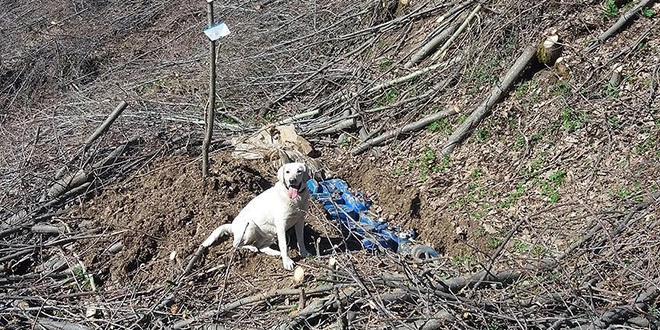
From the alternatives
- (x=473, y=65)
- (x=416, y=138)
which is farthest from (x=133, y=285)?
(x=473, y=65)

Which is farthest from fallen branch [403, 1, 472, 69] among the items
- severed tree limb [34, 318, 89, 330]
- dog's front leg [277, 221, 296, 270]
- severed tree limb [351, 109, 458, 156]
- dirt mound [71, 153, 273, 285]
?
severed tree limb [34, 318, 89, 330]

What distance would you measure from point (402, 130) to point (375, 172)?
64 cm

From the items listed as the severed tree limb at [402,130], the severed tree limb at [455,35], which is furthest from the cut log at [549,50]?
the severed tree limb at [455,35]

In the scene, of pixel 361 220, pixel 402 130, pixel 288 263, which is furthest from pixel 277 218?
pixel 402 130

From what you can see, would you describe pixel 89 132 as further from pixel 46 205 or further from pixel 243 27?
pixel 243 27

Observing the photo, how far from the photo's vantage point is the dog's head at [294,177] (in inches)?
215

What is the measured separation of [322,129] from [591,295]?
173 inches

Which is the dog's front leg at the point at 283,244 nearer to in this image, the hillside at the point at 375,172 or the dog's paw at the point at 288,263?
the dog's paw at the point at 288,263

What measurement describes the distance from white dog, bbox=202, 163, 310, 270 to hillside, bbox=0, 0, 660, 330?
15 centimetres

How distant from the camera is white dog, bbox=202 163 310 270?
551 cm

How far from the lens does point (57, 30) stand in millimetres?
12898

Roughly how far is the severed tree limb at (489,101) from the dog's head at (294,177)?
228cm

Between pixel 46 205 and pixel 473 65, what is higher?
pixel 46 205

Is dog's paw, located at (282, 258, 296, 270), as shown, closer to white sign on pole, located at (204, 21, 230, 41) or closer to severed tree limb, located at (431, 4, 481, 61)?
white sign on pole, located at (204, 21, 230, 41)
